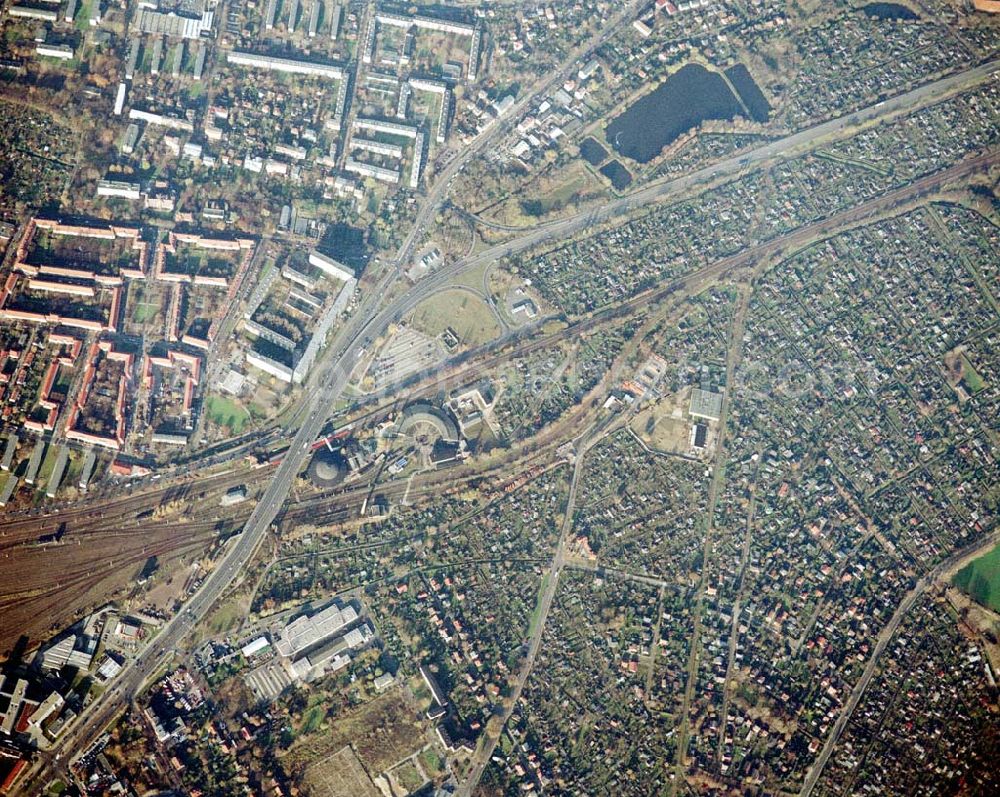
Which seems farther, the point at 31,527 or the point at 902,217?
the point at 902,217

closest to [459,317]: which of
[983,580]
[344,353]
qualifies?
[344,353]

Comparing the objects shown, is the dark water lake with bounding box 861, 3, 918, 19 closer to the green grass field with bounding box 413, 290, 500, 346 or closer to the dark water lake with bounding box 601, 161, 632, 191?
the dark water lake with bounding box 601, 161, 632, 191

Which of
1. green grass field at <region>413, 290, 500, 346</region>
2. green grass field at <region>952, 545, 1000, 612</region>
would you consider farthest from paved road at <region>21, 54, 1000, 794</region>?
green grass field at <region>952, 545, 1000, 612</region>

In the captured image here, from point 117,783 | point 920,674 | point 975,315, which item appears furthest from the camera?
point 975,315

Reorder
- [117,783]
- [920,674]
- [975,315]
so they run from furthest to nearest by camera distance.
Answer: [975,315], [920,674], [117,783]

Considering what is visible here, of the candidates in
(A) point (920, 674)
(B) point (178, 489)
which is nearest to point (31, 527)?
(B) point (178, 489)

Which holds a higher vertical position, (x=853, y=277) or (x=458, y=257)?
(x=458, y=257)

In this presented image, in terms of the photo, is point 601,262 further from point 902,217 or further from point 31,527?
point 31,527
